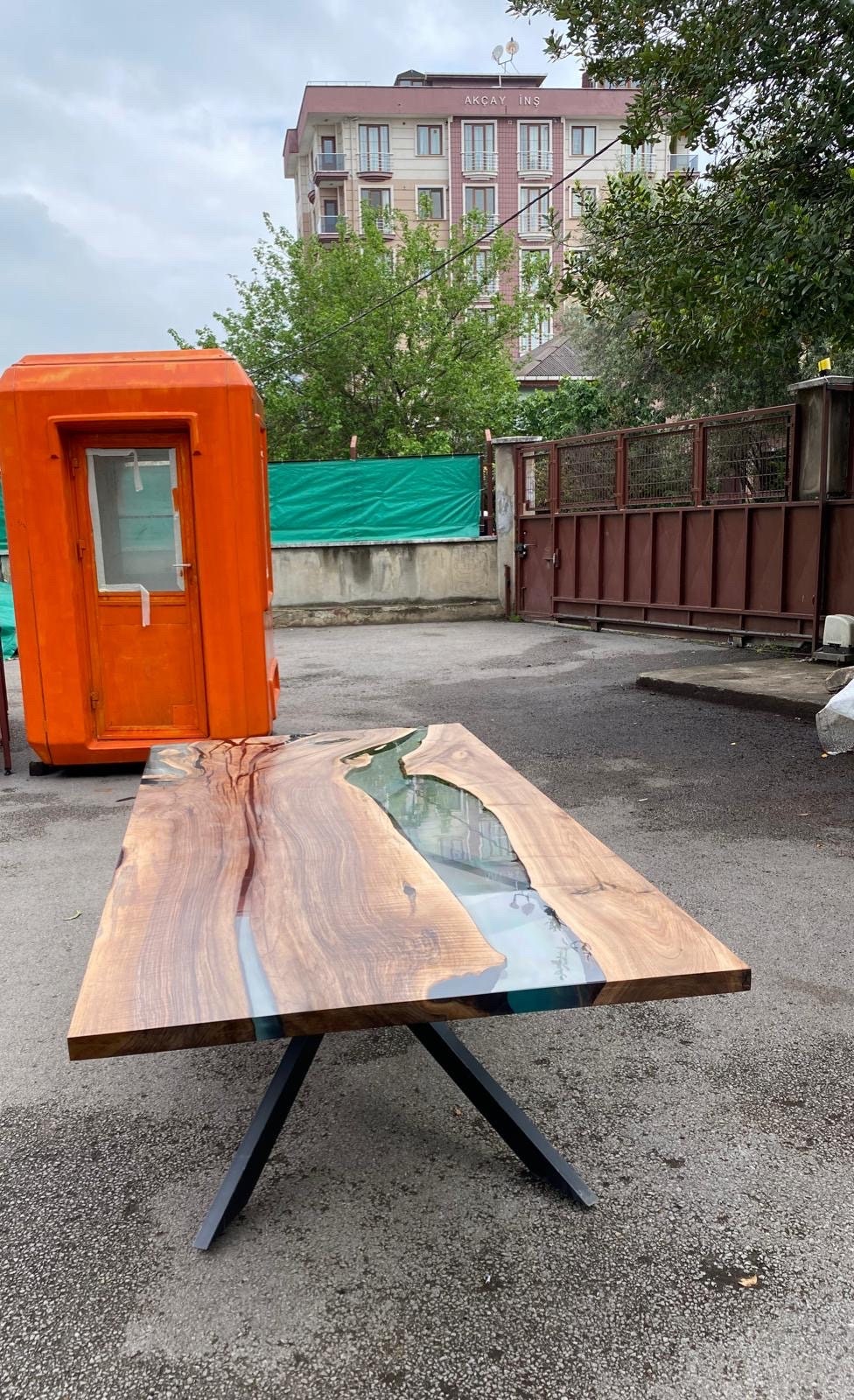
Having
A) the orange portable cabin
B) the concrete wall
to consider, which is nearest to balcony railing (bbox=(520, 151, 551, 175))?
the concrete wall

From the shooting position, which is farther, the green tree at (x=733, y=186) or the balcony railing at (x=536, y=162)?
the balcony railing at (x=536, y=162)

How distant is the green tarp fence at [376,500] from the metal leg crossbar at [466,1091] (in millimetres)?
12731

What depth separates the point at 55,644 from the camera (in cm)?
567

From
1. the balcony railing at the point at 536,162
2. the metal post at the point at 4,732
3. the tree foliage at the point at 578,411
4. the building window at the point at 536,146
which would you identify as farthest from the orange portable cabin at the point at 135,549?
the building window at the point at 536,146

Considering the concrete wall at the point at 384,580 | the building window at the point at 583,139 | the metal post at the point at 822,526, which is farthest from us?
the building window at the point at 583,139

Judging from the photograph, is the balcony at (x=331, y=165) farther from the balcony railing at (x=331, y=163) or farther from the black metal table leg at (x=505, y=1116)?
the black metal table leg at (x=505, y=1116)

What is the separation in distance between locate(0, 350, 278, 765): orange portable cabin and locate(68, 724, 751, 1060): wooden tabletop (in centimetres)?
298

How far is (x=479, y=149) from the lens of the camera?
51844 millimetres

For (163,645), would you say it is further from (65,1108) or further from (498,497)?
(498,497)

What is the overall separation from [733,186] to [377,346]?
17807mm

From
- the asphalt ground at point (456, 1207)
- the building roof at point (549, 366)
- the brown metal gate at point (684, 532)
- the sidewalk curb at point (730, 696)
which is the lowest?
the asphalt ground at point (456, 1207)

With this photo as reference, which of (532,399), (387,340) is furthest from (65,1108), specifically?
(532,399)

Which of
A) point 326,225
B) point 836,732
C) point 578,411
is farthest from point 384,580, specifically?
point 326,225

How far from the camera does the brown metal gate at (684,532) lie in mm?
9500
